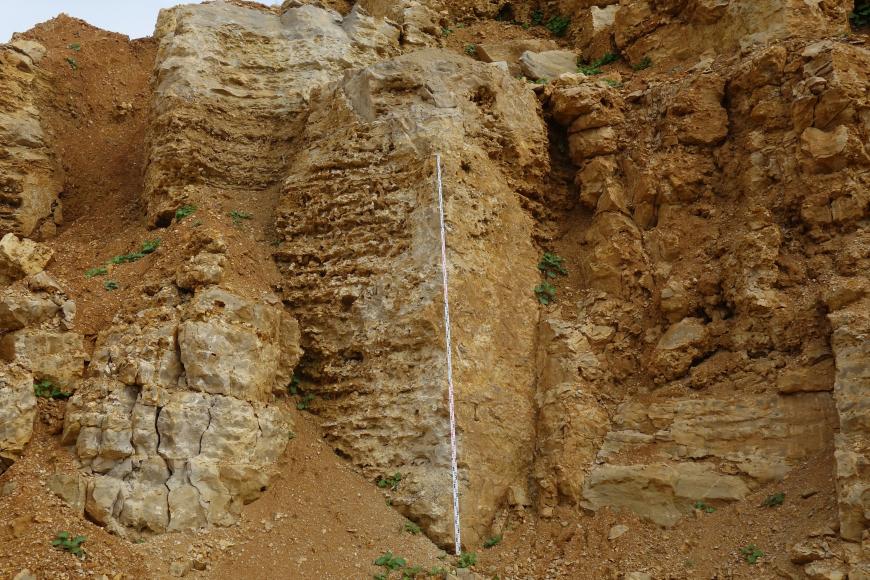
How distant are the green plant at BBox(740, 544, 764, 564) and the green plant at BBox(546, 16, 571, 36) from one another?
1245cm

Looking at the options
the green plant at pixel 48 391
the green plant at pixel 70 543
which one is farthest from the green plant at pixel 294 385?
the green plant at pixel 70 543

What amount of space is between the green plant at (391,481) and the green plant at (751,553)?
3816mm

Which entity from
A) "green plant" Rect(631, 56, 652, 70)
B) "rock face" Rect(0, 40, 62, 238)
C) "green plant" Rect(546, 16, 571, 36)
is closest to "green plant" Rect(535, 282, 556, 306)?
"green plant" Rect(631, 56, 652, 70)

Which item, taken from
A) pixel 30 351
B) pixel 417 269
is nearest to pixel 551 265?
pixel 417 269

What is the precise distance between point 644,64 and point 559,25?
3.78m

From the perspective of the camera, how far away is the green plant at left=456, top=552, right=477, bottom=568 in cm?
816

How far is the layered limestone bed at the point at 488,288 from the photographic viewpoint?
820 centimetres

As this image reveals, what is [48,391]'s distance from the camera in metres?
8.22

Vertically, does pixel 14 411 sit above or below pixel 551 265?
below

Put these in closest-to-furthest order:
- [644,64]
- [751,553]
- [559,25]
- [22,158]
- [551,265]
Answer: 1. [751,553]
2. [551,265]
3. [22,158]
4. [644,64]
5. [559,25]

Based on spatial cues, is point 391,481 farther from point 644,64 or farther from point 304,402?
point 644,64

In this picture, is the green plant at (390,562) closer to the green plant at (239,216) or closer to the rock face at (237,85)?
the green plant at (239,216)

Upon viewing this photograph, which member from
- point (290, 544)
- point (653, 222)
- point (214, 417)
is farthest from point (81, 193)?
point (653, 222)

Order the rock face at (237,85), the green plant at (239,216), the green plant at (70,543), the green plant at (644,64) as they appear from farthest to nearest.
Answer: the green plant at (644,64), the rock face at (237,85), the green plant at (239,216), the green plant at (70,543)
